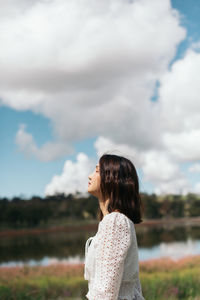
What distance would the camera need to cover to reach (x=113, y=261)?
1.34 m

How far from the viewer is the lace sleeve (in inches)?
52.3

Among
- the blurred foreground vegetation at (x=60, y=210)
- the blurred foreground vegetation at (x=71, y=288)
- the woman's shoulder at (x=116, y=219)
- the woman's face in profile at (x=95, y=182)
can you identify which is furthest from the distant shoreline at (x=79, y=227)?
the woman's shoulder at (x=116, y=219)

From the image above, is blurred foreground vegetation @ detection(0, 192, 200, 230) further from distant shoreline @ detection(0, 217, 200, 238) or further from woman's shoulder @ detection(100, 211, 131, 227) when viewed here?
woman's shoulder @ detection(100, 211, 131, 227)

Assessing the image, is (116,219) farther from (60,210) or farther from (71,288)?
(60,210)

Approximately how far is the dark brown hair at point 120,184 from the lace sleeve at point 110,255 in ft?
0.37

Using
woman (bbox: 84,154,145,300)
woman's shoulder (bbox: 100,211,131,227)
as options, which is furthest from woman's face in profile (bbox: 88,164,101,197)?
woman's shoulder (bbox: 100,211,131,227)

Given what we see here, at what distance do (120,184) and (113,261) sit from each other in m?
0.32

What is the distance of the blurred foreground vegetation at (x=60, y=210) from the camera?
25.3m

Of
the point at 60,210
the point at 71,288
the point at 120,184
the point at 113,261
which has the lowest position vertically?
the point at 71,288

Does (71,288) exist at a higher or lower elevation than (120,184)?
lower

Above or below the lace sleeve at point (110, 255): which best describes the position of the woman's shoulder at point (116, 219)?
above

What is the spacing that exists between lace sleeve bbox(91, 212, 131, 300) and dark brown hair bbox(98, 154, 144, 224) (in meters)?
0.11

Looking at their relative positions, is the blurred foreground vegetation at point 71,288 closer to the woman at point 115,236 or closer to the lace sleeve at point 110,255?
the woman at point 115,236

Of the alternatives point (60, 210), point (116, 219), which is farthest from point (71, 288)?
point (60, 210)
